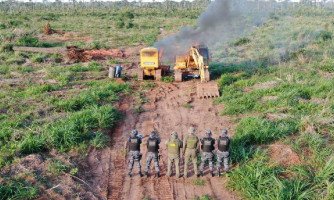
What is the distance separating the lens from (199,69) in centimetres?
2117

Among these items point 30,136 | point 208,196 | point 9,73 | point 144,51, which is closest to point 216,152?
point 208,196

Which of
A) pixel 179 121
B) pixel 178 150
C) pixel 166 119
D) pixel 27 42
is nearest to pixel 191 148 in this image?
pixel 178 150

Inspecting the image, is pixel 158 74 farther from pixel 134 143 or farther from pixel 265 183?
pixel 265 183

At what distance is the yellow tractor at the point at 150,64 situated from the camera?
21.4 m

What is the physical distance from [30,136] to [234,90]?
10070 mm

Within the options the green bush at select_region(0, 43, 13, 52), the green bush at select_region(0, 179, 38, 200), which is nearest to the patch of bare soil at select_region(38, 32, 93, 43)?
the green bush at select_region(0, 43, 13, 52)

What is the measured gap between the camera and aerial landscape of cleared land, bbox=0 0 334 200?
10.1 meters

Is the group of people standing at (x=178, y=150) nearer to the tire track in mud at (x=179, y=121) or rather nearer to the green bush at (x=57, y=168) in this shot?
the tire track in mud at (x=179, y=121)

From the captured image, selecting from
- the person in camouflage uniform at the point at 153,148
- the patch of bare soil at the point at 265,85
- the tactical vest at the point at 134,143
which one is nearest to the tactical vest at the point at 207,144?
the person in camouflage uniform at the point at 153,148

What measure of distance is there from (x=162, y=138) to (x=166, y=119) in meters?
1.91

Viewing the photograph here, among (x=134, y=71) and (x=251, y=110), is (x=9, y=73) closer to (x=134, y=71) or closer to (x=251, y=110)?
(x=134, y=71)

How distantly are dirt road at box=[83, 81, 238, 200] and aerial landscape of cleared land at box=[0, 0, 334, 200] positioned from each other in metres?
0.04

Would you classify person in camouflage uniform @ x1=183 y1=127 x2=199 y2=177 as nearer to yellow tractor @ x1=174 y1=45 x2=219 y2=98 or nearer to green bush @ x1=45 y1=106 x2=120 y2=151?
green bush @ x1=45 y1=106 x2=120 y2=151

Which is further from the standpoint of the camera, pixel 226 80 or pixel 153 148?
pixel 226 80
